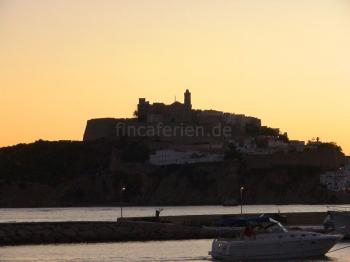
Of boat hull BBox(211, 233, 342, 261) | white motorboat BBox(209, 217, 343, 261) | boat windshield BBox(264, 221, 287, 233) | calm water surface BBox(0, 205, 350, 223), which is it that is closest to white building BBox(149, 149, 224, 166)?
calm water surface BBox(0, 205, 350, 223)

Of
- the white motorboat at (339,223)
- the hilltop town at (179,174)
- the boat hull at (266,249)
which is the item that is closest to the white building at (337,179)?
the hilltop town at (179,174)

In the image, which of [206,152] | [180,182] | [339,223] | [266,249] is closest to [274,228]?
[266,249]

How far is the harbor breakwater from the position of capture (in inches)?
2549

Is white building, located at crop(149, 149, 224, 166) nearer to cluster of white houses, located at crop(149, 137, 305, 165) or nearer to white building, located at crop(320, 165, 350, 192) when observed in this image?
cluster of white houses, located at crop(149, 137, 305, 165)

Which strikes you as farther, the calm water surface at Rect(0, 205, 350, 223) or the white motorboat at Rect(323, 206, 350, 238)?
the calm water surface at Rect(0, 205, 350, 223)

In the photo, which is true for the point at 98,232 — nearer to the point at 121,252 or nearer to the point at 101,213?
the point at 121,252

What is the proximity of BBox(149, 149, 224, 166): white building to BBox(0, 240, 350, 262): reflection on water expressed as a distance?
4629 inches

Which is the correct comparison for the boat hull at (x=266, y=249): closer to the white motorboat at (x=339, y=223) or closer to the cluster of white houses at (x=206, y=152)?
the white motorboat at (x=339, y=223)

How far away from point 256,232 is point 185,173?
12443 centimetres

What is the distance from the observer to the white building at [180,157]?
183625mm

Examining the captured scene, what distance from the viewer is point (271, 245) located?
5403cm

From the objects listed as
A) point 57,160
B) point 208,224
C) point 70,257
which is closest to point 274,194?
point 57,160

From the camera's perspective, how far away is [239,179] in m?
173

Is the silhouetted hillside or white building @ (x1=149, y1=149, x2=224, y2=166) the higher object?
white building @ (x1=149, y1=149, x2=224, y2=166)
